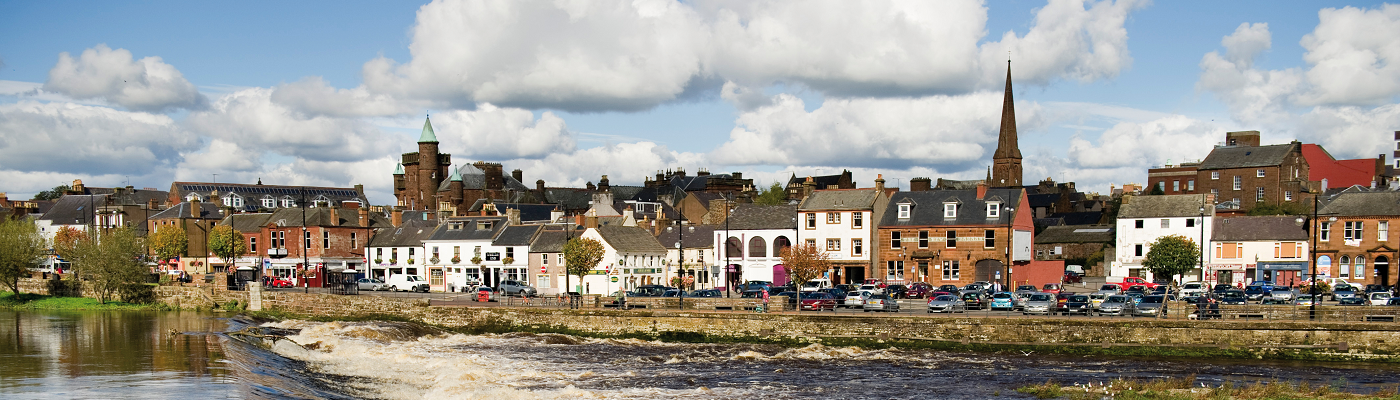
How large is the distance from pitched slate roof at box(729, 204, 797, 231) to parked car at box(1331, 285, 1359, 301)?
106 ft

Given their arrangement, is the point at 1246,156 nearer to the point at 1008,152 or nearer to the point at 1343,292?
the point at 1008,152

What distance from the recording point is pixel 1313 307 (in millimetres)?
39875

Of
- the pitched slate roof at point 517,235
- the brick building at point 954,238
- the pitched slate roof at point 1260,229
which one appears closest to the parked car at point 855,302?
the brick building at point 954,238

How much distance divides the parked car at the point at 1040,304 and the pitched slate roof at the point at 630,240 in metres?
31.2

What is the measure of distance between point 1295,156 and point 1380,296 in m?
57.4

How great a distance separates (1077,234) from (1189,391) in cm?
6284

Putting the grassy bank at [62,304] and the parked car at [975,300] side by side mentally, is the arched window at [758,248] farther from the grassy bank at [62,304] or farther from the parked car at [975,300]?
the grassy bank at [62,304]

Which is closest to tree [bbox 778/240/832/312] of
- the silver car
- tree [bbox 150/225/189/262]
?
the silver car

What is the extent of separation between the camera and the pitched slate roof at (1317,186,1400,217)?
66375 millimetres

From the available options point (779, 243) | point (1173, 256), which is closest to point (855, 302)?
point (779, 243)

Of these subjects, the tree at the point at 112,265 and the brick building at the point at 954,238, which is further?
the brick building at the point at 954,238

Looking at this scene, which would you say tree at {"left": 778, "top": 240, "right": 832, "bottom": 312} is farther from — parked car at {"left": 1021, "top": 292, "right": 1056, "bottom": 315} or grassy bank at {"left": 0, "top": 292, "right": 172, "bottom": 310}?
grassy bank at {"left": 0, "top": 292, "right": 172, "bottom": 310}

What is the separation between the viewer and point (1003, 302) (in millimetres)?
48500

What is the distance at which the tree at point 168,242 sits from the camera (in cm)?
8981
